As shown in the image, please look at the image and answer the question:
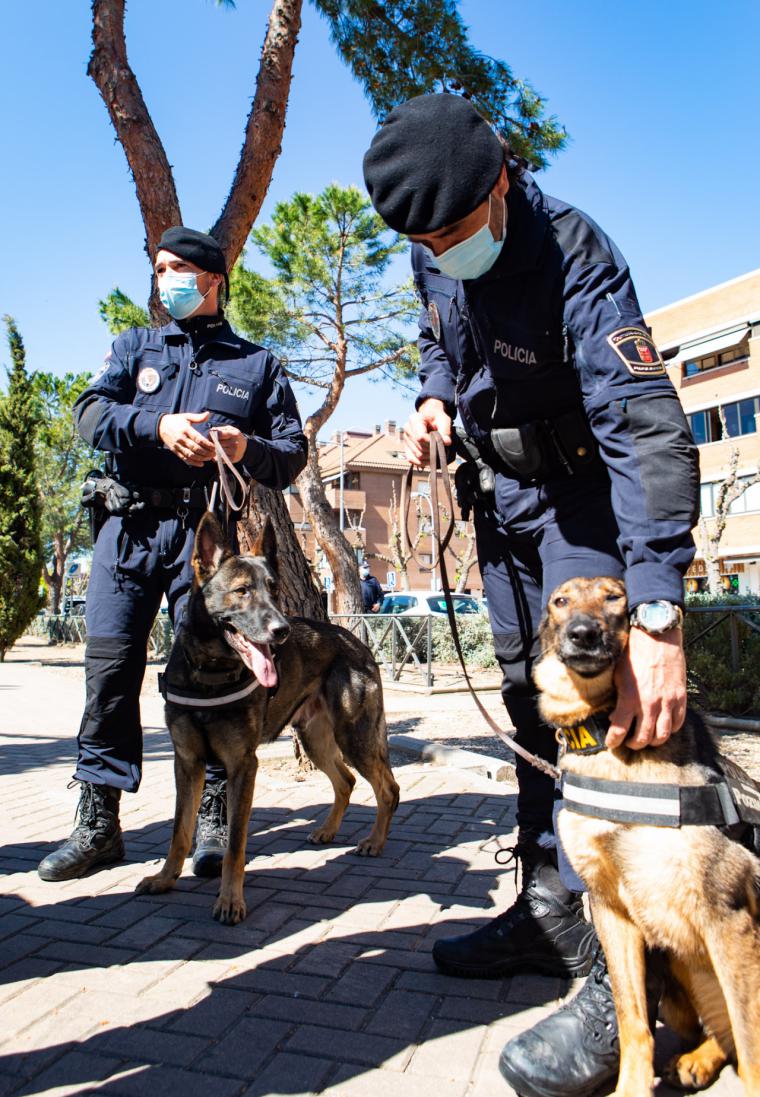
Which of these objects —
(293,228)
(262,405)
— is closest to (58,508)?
(293,228)

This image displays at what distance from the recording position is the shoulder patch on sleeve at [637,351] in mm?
1889

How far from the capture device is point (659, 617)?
168cm

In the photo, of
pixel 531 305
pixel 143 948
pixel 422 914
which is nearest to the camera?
pixel 531 305

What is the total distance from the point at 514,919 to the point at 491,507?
1.36 metres

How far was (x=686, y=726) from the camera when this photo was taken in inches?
76.7

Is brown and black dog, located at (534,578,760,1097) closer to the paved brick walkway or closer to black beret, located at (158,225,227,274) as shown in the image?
the paved brick walkway

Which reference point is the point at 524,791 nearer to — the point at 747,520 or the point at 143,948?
the point at 143,948

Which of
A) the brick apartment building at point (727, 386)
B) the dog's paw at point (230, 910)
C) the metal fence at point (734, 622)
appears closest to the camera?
the dog's paw at point (230, 910)

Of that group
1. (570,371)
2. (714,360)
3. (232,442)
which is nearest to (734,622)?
(232,442)

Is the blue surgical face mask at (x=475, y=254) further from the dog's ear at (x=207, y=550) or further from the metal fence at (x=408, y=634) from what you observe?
the metal fence at (x=408, y=634)

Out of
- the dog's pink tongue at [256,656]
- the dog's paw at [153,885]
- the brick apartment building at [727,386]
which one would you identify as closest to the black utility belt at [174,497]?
the dog's pink tongue at [256,656]

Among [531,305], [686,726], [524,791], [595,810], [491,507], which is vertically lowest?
[524,791]

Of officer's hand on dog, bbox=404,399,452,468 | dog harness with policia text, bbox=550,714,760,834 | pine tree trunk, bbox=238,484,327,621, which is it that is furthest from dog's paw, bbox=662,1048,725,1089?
pine tree trunk, bbox=238,484,327,621

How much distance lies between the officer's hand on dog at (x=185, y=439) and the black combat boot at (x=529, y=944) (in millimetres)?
2067
